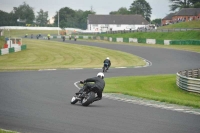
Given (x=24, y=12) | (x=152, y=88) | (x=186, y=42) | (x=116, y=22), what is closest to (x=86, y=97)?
(x=152, y=88)

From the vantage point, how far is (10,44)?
5912cm

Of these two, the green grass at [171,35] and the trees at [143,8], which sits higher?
the trees at [143,8]

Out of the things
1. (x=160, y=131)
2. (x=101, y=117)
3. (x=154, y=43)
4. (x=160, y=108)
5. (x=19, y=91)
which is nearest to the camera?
(x=160, y=131)

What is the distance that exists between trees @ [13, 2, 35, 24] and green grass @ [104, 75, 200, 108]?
13175 cm

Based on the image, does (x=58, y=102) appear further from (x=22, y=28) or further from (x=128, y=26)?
(x=128, y=26)

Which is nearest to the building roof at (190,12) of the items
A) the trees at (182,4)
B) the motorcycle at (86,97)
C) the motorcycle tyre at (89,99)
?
the trees at (182,4)

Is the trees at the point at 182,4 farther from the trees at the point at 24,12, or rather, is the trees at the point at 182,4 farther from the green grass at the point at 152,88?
the green grass at the point at 152,88

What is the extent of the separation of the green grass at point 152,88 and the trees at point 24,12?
432ft

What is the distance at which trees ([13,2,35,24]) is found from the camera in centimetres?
15823

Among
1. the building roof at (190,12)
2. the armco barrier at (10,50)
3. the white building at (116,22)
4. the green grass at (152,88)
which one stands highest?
the building roof at (190,12)

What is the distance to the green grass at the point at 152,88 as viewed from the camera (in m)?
20.4

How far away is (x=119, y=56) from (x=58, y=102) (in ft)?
123

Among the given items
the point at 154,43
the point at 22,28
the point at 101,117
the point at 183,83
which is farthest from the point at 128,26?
the point at 101,117

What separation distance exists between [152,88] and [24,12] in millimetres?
149095
